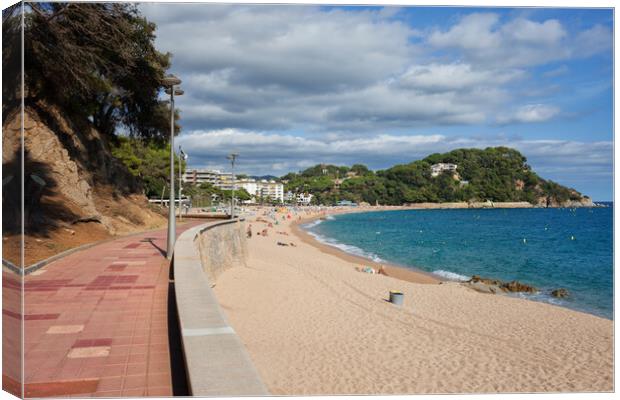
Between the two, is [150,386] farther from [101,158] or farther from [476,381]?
[101,158]

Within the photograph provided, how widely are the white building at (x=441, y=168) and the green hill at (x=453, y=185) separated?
0.30m

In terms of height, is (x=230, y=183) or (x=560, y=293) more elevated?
(x=230, y=183)

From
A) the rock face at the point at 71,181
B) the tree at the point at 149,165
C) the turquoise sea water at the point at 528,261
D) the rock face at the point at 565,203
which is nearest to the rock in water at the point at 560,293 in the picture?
the turquoise sea water at the point at 528,261

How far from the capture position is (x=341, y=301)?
13.0m

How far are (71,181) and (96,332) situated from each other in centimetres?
1164

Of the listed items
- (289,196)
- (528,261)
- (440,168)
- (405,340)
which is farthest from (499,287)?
(289,196)

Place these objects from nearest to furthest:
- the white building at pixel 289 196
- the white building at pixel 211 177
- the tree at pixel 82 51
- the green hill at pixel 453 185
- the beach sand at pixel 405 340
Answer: the beach sand at pixel 405 340, the tree at pixel 82 51, the green hill at pixel 453 185, the white building at pixel 211 177, the white building at pixel 289 196

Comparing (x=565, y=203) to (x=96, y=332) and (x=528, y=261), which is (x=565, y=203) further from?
(x=96, y=332)

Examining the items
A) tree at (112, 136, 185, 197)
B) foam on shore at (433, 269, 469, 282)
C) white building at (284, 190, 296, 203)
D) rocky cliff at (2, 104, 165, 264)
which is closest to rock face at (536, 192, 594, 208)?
white building at (284, 190, 296, 203)

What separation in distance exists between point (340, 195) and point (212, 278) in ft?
440

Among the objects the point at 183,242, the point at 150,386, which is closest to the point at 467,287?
the point at 183,242

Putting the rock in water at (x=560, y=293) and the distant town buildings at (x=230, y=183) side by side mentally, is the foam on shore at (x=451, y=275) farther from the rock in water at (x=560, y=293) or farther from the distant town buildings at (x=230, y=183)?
the distant town buildings at (x=230, y=183)

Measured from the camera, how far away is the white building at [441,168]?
134750mm

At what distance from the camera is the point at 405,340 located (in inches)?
367
